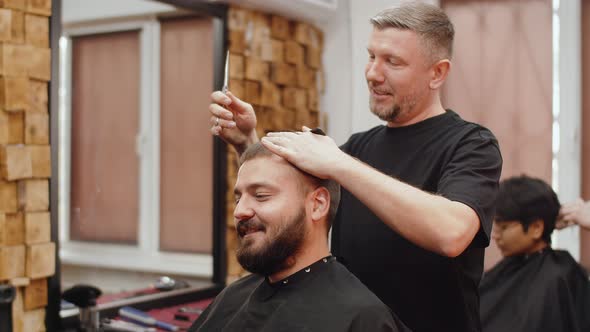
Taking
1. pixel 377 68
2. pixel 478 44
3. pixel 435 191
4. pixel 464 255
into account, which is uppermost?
pixel 478 44

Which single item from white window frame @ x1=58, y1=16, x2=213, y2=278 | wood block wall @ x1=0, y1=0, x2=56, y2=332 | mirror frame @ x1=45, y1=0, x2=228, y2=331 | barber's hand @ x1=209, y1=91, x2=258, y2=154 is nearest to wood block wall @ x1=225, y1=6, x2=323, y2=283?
mirror frame @ x1=45, y1=0, x2=228, y2=331

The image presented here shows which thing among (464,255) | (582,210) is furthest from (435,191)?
(582,210)

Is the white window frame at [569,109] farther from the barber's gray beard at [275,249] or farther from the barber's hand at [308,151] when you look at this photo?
the barber's hand at [308,151]

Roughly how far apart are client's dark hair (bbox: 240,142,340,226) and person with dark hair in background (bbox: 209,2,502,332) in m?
0.09

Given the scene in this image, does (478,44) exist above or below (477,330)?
above

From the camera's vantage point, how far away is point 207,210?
405cm

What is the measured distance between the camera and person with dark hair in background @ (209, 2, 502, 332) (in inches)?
62.9

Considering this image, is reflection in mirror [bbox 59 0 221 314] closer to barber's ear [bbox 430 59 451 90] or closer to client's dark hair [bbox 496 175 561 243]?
client's dark hair [bbox 496 175 561 243]

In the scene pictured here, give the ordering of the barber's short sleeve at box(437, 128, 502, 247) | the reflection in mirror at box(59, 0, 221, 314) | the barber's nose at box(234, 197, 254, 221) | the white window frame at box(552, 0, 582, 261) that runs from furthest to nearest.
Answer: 1. the reflection in mirror at box(59, 0, 221, 314)
2. the white window frame at box(552, 0, 582, 261)
3. the barber's nose at box(234, 197, 254, 221)
4. the barber's short sleeve at box(437, 128, 502, 247)

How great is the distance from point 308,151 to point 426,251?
43cm

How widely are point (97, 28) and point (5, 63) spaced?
83.8 inches

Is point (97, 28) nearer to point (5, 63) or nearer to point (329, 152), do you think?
point (5, 63)

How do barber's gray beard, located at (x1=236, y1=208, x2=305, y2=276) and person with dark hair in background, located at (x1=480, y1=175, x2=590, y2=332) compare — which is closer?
barber's gray beard, located at (x1=236, y1=208, x2=305, y2=276)

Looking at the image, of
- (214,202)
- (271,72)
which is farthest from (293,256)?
(271,72)
